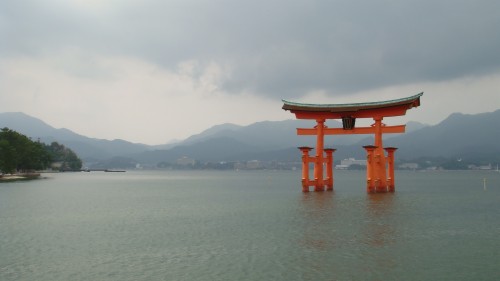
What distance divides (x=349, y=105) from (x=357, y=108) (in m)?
0.78

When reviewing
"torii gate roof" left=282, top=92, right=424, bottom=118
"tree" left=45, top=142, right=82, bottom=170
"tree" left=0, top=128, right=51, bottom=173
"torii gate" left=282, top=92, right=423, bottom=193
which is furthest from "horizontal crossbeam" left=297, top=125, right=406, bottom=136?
"tree" left=45, top=142, right=82, bottom=170

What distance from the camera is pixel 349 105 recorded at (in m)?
39.1

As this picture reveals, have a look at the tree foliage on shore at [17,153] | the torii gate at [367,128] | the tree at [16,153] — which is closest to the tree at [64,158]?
the tree foliage on shore at [17,153]

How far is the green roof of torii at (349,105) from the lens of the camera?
3691 centimetres

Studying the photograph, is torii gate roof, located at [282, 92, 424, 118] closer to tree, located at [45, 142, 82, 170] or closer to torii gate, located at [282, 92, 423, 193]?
torii gate, located at [282, 92, 423, 193]

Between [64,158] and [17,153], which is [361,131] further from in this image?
[64,158]

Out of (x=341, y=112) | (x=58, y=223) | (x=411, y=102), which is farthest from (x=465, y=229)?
(x=58, y=223)

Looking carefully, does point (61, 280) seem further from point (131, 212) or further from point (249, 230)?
point (131, 212)

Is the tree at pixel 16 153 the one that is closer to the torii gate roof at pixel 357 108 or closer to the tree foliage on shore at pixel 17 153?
the tree foliage on shore at pixel 17 153

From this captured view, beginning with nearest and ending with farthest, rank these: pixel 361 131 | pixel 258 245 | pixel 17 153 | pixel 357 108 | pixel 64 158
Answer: pixel 258 245 → pixel 357 108 → pixel 361 131 → pixel 17 153 → pixel 64 158

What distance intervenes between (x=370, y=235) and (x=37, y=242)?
49.3ft

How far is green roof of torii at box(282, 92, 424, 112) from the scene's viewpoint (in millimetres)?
36906

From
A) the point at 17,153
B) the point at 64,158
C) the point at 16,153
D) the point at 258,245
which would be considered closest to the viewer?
the point at 258,245

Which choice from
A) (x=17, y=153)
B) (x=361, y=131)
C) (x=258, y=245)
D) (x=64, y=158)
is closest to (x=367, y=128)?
(x=361, y=131)
